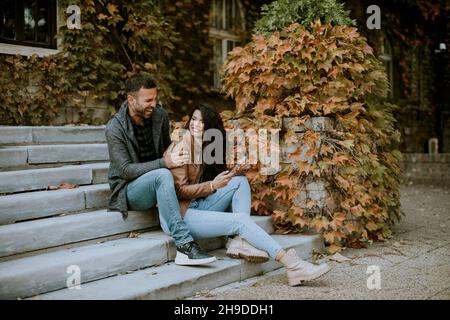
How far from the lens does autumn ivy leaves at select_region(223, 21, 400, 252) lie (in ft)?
14.9

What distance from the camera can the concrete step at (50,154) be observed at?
14.5 ft

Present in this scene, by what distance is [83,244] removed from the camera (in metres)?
3.56

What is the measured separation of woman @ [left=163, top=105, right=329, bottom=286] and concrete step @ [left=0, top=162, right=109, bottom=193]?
1.07 meters

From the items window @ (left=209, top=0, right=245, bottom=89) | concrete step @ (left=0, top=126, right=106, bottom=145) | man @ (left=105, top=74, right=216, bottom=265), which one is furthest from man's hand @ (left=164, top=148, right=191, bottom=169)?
window @ (left=209, top=0, right=245, bottom=89)

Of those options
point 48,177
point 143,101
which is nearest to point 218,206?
point 143,101

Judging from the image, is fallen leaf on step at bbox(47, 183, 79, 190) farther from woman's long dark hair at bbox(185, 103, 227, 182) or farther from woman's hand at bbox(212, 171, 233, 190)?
woman's hand at bbox(212, 171, 233, 190)

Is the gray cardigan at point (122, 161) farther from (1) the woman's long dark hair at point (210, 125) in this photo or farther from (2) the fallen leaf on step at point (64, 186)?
(2) the fallen leaf on step at point (64, 186)

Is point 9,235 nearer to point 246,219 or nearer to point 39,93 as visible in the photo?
point 246,219

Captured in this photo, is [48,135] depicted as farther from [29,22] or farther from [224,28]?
[224,28]

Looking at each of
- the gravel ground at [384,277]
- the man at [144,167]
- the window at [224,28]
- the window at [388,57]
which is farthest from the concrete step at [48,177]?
the window at [388,57]

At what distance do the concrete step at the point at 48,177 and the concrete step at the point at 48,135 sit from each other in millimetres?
836

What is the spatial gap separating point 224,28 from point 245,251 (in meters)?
6.79
